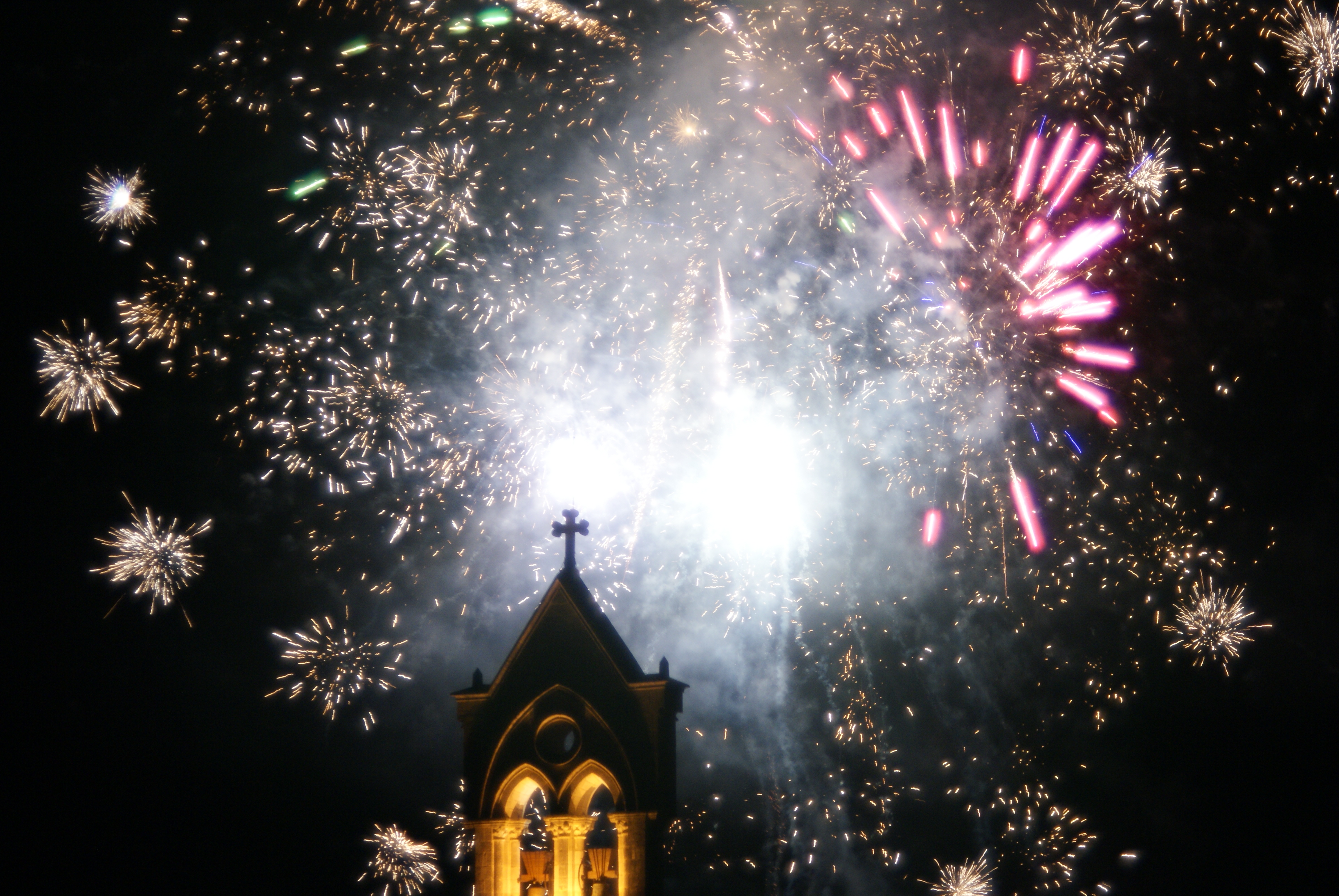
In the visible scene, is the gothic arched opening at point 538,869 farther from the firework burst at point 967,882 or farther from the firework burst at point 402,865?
the firework burst at point 967,882

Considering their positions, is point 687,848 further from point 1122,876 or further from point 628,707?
point 628,707

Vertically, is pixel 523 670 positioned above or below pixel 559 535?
below

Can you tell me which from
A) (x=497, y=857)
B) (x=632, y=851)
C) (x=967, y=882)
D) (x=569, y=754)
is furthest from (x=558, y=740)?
(x=967, y=882)

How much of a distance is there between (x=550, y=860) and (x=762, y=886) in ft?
58.0

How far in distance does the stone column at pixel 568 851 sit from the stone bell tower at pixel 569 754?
13mm

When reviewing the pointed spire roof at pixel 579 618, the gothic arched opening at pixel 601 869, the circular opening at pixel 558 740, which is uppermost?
the pointed spire roof at pixel 579 618

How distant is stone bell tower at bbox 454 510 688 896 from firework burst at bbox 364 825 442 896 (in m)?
5.54

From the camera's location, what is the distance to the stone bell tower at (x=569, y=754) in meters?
12.0

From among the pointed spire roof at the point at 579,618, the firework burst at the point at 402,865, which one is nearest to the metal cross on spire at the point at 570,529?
the pointed spire roof at the point at 579,618

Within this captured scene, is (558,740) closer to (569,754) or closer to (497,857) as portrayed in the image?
(569,754)

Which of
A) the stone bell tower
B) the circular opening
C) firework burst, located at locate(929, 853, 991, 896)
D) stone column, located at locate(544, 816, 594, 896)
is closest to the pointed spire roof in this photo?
the stone bell tower

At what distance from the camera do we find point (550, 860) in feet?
41.1

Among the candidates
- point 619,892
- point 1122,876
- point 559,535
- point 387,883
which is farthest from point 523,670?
point 1122,876

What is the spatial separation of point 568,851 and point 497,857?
963 millimetres
